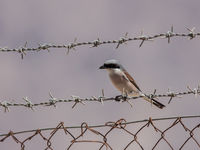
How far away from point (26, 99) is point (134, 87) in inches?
151

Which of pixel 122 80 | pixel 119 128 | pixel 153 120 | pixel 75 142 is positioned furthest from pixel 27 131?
pixel 122 80

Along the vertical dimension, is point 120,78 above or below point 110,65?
below

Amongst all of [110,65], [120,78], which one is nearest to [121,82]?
[120,78]

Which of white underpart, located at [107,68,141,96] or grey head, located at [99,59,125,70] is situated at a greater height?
grey head, located at [99,59,125,70]

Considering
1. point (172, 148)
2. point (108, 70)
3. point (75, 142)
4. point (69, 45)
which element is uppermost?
point (108, 70)

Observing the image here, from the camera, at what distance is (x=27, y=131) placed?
11.4 feet

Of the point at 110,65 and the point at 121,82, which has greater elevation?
the point at 110,65

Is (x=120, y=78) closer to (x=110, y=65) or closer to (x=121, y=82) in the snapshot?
(x=121, y=82)

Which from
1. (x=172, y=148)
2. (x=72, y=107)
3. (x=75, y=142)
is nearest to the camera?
(x=172, y=148)

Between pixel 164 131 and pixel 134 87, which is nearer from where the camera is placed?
pixel 164 131

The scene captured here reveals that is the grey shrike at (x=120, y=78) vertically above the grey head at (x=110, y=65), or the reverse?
the grey head at (x=110, y=65)

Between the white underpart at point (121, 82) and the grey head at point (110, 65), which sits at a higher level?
the grey head at point (110, 65)

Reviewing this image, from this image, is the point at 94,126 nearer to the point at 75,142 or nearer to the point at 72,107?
the point at 75,142

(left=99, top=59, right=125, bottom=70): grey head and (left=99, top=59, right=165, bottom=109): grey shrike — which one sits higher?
(left=99, top=59, right=125, bottom=70): grey head
